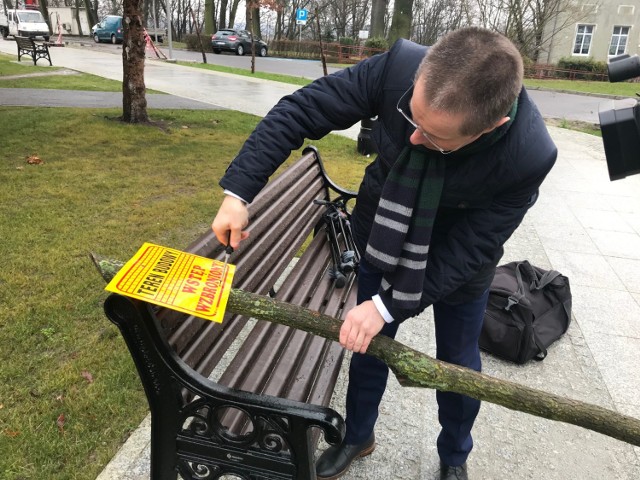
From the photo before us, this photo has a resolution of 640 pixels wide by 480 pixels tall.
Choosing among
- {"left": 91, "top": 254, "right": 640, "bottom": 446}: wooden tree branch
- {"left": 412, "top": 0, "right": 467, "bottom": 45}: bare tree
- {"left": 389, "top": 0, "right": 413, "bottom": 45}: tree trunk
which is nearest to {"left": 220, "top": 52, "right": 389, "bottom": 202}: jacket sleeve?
{"left": 91, "top": 254, "right": 640, "bottom": 446}: wooden tree branch

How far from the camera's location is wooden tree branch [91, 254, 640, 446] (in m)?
1.38

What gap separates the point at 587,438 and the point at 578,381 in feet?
1.56

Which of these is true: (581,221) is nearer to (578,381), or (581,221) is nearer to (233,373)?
(578,381)

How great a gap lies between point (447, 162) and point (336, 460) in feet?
4.26

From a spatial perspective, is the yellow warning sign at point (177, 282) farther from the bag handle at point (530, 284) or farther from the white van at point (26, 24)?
the white van at point (26, 24)

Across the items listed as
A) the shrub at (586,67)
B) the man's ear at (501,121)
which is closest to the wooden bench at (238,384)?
the man's ear at (501,121)

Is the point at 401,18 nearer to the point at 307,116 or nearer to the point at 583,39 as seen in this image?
the point at 583,39

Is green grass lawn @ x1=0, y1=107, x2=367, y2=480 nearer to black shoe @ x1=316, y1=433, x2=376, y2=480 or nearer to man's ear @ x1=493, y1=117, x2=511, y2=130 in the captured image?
black shoe @ x1=316, y1=433, x2=376, y2=480

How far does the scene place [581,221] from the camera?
5699 millimetres

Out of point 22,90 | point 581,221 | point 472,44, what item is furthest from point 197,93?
point 472,44

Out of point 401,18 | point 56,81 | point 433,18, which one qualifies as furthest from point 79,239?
point 433,18

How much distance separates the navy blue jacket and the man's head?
23cm

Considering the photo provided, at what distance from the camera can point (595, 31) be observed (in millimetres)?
33500

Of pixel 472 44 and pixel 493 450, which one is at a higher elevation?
pixel 472 44
